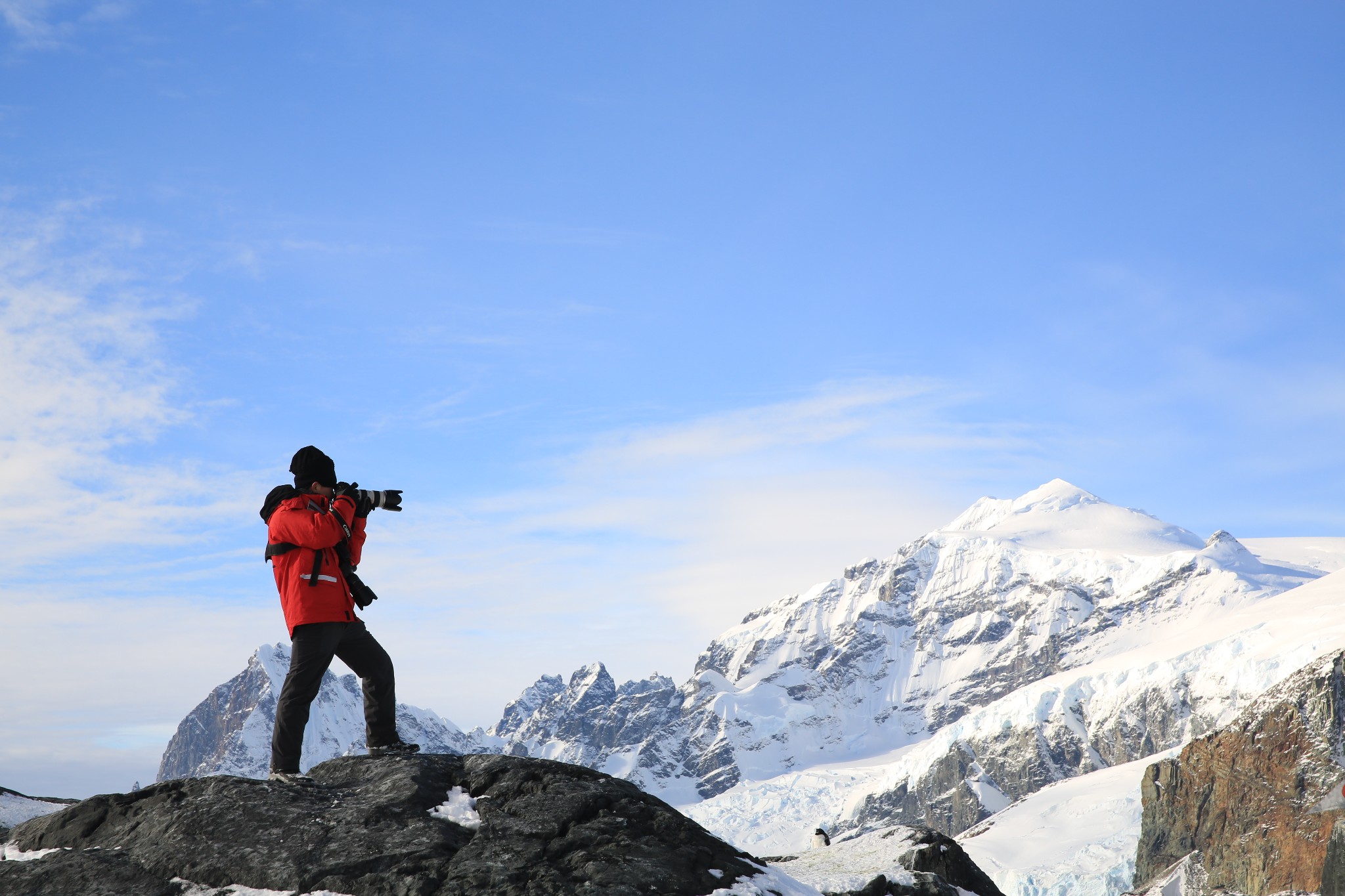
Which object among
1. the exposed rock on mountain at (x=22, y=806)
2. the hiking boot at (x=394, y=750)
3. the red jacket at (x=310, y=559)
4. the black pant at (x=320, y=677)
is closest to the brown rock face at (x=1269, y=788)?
the exposed rock on mountain at (x=22, y=806)

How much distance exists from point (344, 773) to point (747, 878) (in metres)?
4.21

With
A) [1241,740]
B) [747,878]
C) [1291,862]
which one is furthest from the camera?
[1241,740]

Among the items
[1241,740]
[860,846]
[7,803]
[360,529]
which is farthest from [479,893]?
[1241,740]

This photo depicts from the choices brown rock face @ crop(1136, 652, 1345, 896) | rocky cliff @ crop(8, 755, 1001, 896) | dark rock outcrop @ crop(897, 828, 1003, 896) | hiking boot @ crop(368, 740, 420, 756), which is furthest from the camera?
brown rock face @ crop(1136, 652, 1345, 896)

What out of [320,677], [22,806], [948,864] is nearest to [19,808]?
[22,806]

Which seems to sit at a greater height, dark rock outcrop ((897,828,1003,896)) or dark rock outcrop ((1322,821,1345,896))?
dark rock outcrop ((897,828,1003,896))

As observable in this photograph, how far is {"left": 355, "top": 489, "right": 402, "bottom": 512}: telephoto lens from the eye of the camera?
11.6m

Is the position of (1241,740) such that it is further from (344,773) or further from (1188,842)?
(344,773)

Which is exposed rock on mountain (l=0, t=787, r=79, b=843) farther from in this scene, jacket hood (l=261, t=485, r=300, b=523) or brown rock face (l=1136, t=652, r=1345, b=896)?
brown rock face (l=1136, t=652, r=1345, b=896)

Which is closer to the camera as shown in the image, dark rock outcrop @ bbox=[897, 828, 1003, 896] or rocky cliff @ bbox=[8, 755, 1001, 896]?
rocky cliff @ bbox=[8, 755, 1001, 896]

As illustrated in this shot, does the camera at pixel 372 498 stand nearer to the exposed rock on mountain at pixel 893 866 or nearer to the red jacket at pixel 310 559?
the red jacket at pixel 310 559

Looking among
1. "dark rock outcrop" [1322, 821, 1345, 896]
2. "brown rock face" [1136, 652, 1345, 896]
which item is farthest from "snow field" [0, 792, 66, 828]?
"brown rock face" [1136, 652, 1345, 896]

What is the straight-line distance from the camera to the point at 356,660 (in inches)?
459

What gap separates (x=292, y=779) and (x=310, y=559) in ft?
7.12
